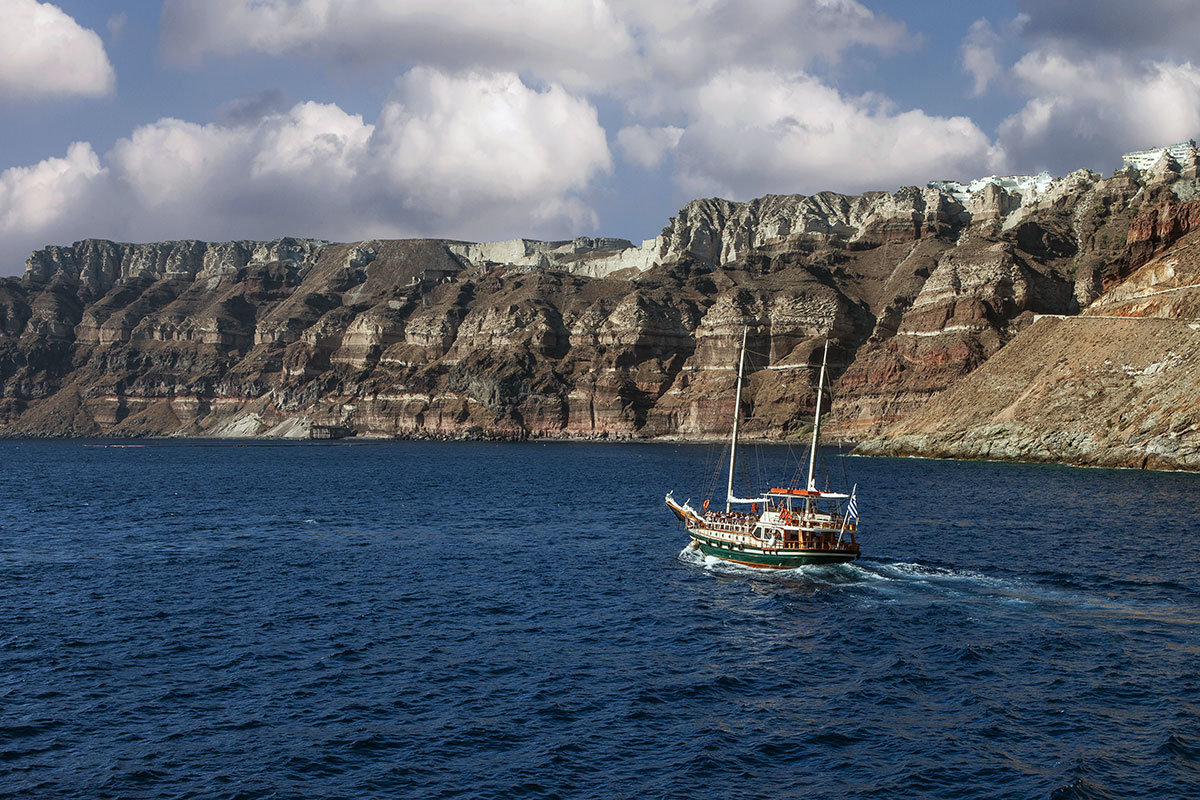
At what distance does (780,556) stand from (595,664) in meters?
24.7

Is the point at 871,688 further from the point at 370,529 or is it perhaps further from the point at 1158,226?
the point at 1158,226

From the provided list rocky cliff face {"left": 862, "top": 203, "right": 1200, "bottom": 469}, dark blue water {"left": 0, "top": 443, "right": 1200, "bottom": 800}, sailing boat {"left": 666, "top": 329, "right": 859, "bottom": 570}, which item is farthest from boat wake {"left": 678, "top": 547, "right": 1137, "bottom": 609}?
rocky cliff face {"left": 862, "top": 203, "right": 1200, "bottom": 469}

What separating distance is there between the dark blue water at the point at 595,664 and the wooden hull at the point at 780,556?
4.06ft

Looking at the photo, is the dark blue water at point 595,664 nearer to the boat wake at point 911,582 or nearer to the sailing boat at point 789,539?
the boat wake at point 911,582

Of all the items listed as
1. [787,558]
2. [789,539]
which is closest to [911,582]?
[787,558]

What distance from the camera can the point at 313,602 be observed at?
58344mm

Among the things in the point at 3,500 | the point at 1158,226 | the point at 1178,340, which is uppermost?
the point at 1158,226

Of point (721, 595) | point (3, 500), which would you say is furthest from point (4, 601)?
point (3, 500)

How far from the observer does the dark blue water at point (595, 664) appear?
33.2 metres

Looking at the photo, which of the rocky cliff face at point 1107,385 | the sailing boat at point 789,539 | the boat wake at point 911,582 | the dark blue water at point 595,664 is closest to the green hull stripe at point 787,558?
the sailing boat at point 789,539

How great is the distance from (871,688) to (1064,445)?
11969cm

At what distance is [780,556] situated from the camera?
6700 cm

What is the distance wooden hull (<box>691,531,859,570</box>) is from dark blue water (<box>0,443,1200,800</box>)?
1.24m

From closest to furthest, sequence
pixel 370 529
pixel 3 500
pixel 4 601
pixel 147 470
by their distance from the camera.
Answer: pixel 4 601
pixel 370 529
pixel 3 500
pixel 147 470
